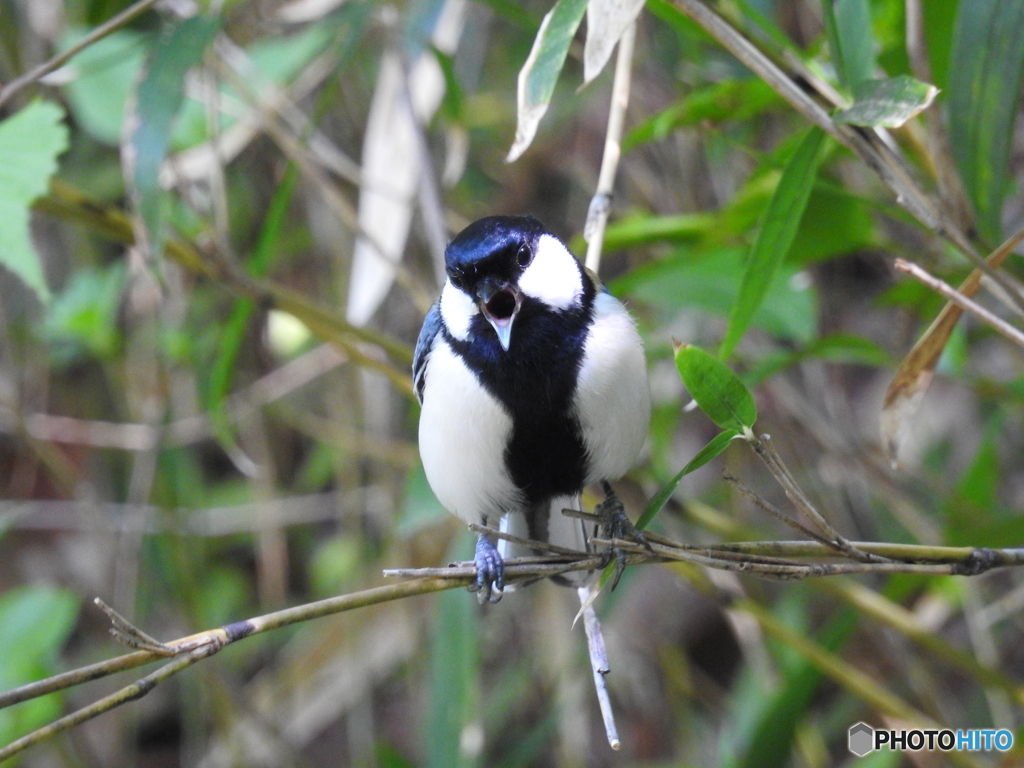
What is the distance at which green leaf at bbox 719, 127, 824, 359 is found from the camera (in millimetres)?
1009

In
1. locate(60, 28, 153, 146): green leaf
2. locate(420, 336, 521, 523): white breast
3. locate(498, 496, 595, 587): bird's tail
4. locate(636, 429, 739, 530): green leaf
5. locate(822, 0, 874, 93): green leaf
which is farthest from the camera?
locate(60, 28, 153, 146): green leaf

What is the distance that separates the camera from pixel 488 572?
1.05m

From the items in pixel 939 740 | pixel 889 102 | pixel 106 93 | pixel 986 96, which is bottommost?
pixel 939 740

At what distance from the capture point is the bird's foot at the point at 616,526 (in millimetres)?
866

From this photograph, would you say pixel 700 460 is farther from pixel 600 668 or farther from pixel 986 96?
pixel 986 96

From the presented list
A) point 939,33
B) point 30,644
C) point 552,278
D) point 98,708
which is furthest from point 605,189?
point 30,644

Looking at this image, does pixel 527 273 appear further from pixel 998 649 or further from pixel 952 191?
pixel 998 649

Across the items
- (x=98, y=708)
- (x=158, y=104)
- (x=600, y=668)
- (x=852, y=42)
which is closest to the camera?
(x=98, y=708)

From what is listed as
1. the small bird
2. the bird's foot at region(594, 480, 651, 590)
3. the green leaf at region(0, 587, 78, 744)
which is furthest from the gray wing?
the green leaf at region(0, 587, 78, 744)

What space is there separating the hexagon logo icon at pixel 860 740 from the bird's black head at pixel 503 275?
Result: 40.4 inches

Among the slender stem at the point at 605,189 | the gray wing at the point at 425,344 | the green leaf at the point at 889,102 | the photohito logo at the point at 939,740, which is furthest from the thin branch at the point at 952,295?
the photohito logo at the point at 939,740

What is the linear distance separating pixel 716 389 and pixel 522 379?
1.20 ft

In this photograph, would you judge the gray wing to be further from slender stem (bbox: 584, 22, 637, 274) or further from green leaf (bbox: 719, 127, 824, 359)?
green leaf (bbox: 719, 127, 824, 359)

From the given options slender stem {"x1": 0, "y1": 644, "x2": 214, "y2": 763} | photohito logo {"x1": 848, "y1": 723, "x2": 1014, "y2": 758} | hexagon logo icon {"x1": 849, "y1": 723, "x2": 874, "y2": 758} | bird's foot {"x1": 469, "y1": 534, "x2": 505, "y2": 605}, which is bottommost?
photohito logo {"x1": 848, "y1": 723, "x2": 1014, "y2": 758}
